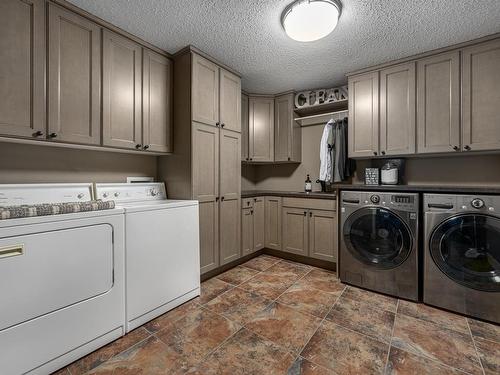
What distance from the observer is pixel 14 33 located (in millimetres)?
1521

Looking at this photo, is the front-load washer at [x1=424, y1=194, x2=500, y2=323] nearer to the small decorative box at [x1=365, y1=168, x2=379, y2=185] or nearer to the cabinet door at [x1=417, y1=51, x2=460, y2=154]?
the cabinet door at [x1=417, y1=51, x2=460, y2=154]

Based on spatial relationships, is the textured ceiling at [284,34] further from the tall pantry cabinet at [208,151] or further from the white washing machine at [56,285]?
the white washing machine at [56,285]

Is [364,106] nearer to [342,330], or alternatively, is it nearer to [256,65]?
[256,65]

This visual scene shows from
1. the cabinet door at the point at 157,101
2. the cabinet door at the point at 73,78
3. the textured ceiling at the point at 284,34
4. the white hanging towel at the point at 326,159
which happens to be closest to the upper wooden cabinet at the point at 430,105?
the textured ceiling at the point at 284,34

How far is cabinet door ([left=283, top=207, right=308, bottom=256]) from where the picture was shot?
3.07m

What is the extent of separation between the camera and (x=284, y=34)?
2.10 meters

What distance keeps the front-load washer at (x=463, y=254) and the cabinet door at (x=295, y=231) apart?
1287 millimetres

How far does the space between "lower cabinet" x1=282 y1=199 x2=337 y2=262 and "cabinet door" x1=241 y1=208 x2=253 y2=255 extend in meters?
0.45

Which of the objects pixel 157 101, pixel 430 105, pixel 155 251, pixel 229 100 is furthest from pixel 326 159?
pixel 155 251

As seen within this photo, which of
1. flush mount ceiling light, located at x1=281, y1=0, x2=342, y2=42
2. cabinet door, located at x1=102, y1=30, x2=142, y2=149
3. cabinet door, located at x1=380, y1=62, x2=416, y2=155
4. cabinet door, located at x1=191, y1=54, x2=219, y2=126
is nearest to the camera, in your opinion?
flush mount ceiling light, located at x1=281, y1=0, x2=342, y2=42

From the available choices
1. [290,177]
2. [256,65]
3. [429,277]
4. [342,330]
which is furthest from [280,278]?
[256,65]

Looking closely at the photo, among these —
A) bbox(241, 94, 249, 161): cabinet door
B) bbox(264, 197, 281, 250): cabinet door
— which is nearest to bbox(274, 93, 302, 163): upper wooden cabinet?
bbox(241, 94, 249, 161): cabinet door

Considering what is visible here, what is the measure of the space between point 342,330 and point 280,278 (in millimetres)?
995

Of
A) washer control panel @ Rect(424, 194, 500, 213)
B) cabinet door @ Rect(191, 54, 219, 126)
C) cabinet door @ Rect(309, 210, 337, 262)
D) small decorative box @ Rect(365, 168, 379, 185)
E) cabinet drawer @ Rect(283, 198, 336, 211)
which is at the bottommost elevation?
cabinet door @ Rect(309, 210, 337, 262)
